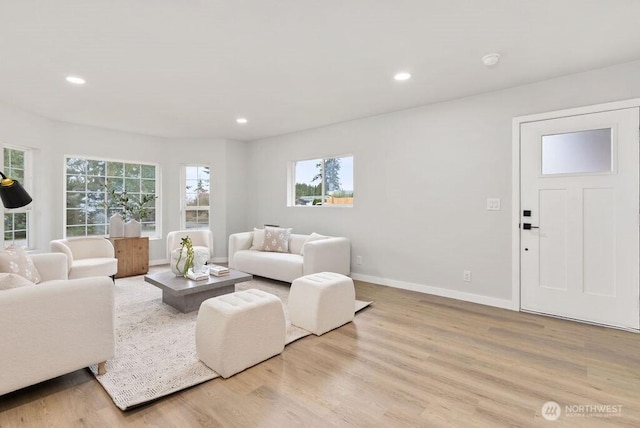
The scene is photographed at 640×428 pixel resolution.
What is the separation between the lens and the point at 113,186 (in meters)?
5.56

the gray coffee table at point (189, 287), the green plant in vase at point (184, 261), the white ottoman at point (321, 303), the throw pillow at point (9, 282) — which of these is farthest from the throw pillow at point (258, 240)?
the throw pillow at point (9, 282)

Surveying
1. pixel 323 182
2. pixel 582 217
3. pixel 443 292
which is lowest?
pixel 443 292

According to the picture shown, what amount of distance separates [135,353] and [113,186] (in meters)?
4.20

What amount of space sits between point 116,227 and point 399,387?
16.2 ft

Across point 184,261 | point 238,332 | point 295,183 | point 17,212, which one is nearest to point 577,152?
point 238,332

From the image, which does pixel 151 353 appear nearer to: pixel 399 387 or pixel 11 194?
pixel 11 194

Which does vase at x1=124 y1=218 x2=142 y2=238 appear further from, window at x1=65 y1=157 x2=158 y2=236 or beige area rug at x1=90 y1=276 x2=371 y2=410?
beige area rug at x1=90 y1=276 x2=371 y2=410

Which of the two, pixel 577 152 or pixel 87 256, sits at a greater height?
pixel 577 152

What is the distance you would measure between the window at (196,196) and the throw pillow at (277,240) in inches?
74.3

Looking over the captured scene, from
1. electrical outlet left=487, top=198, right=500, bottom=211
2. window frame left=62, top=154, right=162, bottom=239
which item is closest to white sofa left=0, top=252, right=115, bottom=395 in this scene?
electrical outlet left=487, top=198, right=500, bottom=211

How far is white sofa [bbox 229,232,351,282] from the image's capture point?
415cm

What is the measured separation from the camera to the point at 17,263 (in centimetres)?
265

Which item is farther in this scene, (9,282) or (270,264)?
(270,264)

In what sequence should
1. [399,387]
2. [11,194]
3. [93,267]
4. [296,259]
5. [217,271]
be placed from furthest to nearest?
[296,259]
[93,267]
[217,271]
[11,194]
[399,387]
